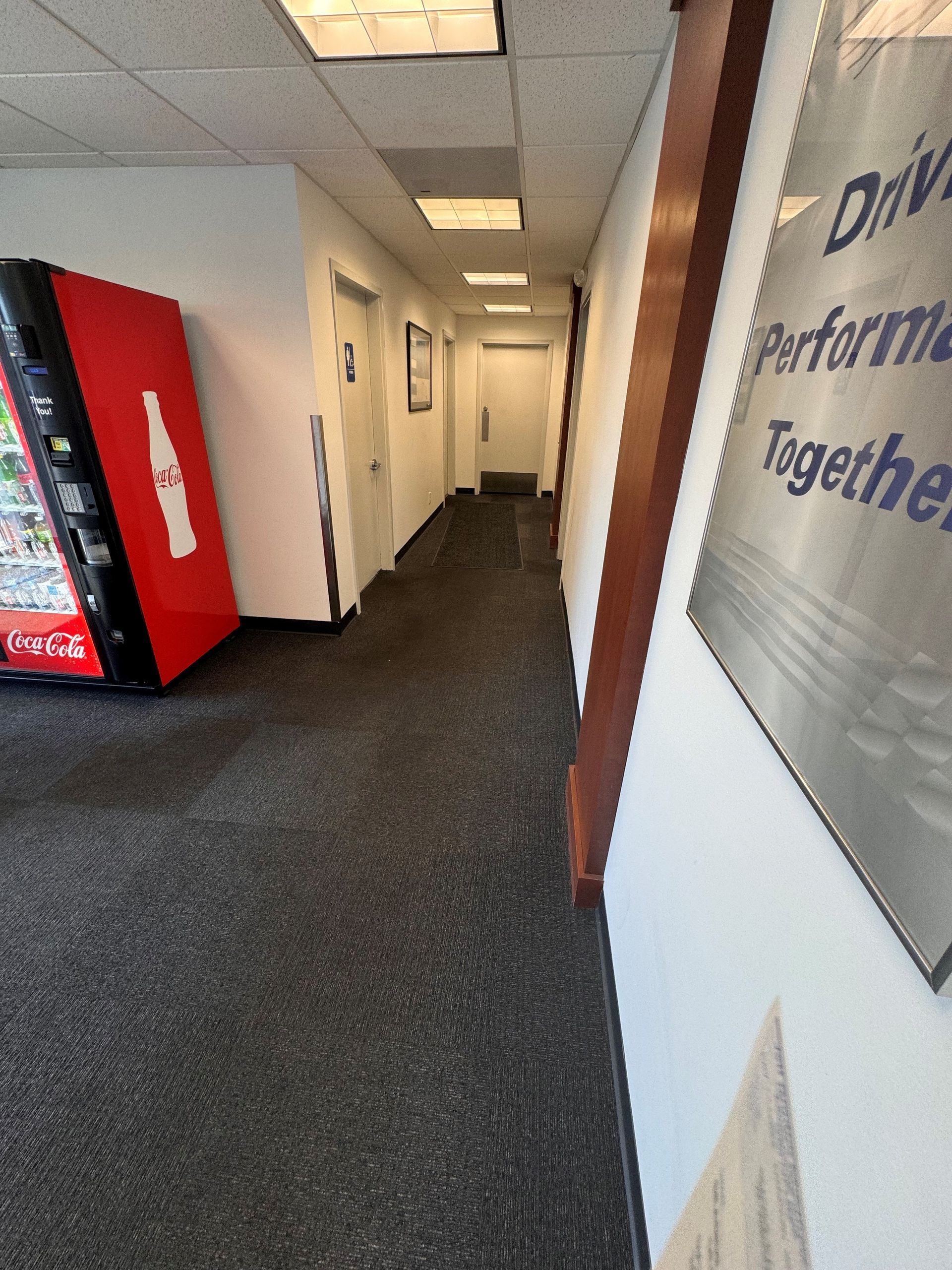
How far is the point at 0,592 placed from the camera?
265 centimetres

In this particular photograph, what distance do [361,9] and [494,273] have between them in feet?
10.9

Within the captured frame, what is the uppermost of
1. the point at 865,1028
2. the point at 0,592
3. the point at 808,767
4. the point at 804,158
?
the point at 804,158

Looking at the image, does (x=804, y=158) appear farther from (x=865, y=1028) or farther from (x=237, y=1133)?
(x=237, y=1133)

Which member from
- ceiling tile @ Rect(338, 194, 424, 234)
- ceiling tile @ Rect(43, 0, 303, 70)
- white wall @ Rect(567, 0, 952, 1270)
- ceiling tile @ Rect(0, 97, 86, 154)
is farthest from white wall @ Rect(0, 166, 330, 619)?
white wall @ Rect(567, 0, 952, 1270)

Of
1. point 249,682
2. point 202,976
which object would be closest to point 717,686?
point 202,976

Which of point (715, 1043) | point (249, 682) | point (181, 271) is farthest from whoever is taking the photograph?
point (249, 682)

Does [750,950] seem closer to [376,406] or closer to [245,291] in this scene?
[245,291]

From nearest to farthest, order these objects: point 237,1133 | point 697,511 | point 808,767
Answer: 1. point 808,767
2. point 697,511
3. point 237,1133

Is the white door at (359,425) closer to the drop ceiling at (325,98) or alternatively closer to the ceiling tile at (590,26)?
the drop ceiling at (325,98)

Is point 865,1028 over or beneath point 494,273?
beneath

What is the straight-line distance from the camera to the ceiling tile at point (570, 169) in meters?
2.10

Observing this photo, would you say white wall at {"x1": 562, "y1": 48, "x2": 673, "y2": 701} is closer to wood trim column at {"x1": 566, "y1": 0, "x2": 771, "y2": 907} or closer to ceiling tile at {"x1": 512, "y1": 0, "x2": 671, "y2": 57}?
ceiling tile at {"x1": 512, "y1": 0, "x2": 671, "y2": 57}

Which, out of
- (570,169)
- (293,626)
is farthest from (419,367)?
(293,626)

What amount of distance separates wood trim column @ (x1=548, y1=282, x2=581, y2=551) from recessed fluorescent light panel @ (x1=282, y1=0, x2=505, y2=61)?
3.03 m
